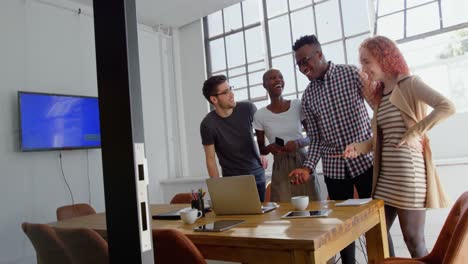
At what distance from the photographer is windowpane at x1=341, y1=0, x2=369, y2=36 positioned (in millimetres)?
4082

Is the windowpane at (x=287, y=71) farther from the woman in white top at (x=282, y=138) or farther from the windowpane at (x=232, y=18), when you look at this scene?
the woman in white top at (x=282, y=138)

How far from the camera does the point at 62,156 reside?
773mm

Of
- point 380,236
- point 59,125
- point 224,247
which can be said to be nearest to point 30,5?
point 59,125

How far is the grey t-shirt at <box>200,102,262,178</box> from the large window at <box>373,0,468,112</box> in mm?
2145

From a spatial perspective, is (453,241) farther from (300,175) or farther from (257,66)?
(257,66)

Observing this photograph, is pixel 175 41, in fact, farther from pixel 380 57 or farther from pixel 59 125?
pixel 59 125

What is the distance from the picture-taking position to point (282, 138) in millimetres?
2355

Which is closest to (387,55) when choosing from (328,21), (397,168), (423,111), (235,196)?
(423,111)

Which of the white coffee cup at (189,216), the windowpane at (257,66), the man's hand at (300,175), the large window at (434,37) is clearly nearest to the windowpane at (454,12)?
the large window at (434,37)

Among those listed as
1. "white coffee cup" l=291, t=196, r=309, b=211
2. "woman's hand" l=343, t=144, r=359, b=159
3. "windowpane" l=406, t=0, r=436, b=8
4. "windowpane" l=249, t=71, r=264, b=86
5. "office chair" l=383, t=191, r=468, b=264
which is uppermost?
"windowpane" l=406, t=0, r=436, b=8

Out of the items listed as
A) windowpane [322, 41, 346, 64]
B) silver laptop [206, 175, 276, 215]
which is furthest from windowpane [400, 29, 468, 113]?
silver laptop [206, 175, 276, 215]

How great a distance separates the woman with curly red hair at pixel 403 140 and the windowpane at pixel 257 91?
3.14 m

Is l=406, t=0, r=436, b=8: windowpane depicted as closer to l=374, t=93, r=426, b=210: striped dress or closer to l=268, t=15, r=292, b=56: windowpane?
l=268, t=15, r=292, b=56: windowpane

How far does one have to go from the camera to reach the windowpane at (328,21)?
432 cm
